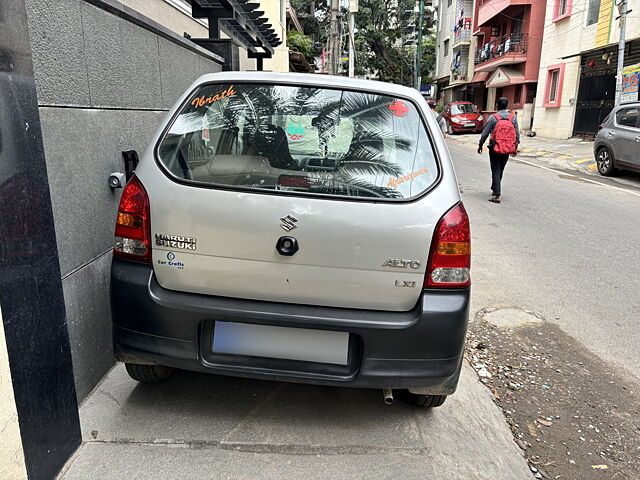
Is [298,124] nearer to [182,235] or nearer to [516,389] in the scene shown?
[182,235]

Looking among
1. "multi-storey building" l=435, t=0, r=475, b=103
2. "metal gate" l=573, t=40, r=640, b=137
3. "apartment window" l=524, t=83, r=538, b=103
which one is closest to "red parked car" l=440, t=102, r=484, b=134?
"apartment window" l=524, t=83, r=538, b=103

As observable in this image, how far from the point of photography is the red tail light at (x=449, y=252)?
2.45 metres

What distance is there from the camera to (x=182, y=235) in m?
2.46

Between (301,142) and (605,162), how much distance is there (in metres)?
12.6

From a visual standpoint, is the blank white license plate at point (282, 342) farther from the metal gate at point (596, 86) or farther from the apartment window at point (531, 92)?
the apartment window at point (531, 92)

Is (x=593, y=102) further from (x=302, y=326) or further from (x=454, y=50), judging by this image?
(x=454, y=50)

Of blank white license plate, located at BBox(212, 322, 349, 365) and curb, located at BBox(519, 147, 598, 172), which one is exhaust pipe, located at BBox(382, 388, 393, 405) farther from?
curb, located at BBox(519, 147, 598, 172)

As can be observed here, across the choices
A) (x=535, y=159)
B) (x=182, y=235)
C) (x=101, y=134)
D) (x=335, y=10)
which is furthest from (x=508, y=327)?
(x=335, y=10)

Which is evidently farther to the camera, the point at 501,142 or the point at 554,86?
the point at 554,86

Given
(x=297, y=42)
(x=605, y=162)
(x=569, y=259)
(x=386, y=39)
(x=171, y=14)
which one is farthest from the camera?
(x=386, y=39)

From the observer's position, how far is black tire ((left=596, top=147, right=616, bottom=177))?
12.8 m

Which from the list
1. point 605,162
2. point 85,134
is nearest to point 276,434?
point 85,134

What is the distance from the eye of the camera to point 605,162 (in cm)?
1309

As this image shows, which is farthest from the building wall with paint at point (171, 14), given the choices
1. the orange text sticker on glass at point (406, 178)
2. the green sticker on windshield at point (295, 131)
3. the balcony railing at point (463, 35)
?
the balcony railing at point (463, 35)
